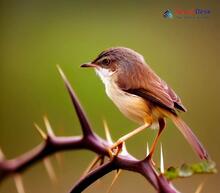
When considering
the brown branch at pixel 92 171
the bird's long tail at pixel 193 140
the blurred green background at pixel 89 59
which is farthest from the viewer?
the blurred green background at pixel 89 59

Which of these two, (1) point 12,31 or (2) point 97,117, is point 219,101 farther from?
(1) point 12,31

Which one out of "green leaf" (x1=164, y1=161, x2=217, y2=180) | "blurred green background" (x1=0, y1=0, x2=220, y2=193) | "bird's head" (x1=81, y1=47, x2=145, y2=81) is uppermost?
"bird's head" (x1=81, y1=47, x2=145, y2=81)

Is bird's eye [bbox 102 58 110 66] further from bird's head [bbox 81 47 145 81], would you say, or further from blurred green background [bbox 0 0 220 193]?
→ blurred green background [bbox 0 0 220 193]

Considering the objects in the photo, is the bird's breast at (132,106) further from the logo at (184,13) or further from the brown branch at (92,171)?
the logo at (184,13)

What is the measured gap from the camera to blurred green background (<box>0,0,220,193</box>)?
4.16ft

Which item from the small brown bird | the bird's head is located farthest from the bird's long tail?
the bird's head

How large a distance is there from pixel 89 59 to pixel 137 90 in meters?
0.50

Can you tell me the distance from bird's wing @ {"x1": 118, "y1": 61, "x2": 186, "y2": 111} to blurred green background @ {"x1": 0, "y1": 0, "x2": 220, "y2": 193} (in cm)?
44

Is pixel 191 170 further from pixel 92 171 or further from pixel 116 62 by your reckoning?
pixel 116 62

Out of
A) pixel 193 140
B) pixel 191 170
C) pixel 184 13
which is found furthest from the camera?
pixel 184 13

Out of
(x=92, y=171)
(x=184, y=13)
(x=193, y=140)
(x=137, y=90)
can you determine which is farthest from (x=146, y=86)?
(x=184, y=13)

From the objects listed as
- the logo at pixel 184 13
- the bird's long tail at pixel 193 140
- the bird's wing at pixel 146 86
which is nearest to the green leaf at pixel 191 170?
the bird's long tail at pixel 193 140

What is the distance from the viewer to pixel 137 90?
0.76 meters

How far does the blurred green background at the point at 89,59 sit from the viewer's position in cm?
127
